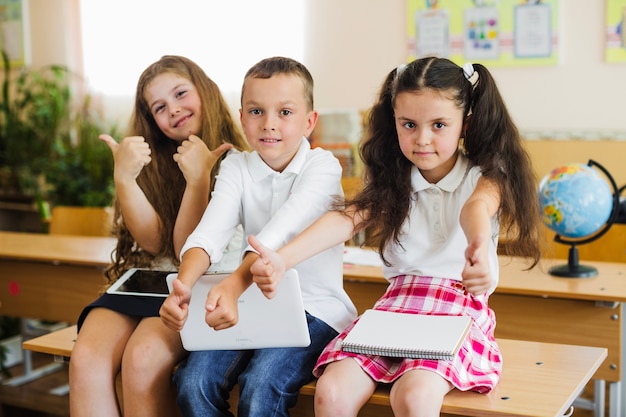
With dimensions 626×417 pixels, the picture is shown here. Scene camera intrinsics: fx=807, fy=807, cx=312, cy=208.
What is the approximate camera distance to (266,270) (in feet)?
4.95

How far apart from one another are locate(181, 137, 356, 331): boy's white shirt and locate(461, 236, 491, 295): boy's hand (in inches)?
17.4

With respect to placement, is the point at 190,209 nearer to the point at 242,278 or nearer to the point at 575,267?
the point at 242,278

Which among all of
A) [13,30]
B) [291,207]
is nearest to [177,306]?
[291,207]

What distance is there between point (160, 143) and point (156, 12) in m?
3.57

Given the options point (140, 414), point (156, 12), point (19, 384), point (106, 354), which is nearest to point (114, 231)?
point (106, 354)

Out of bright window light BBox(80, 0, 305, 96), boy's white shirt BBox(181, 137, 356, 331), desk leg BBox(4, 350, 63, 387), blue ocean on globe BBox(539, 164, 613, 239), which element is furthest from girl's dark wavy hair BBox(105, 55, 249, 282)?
bright window light BBox(80, 0, 305, 96)

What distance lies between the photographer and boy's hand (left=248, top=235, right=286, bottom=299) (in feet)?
4.95

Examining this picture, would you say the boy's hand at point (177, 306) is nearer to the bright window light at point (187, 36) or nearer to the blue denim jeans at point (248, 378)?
the blue denim jeans at point (248, 378)

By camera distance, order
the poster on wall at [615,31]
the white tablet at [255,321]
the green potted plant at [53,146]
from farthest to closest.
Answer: the green potted plant at [53,146] < the poster on wall at [615,31] < the white tablet at [255,321]

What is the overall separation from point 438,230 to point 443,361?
1.15ft

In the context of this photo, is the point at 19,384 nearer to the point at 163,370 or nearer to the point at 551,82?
the point at 163,370

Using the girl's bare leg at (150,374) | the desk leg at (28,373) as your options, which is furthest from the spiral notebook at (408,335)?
the desk leg at (28,373)

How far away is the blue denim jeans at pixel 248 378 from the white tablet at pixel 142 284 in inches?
11.0

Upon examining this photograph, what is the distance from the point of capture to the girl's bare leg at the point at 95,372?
70.9 inches
